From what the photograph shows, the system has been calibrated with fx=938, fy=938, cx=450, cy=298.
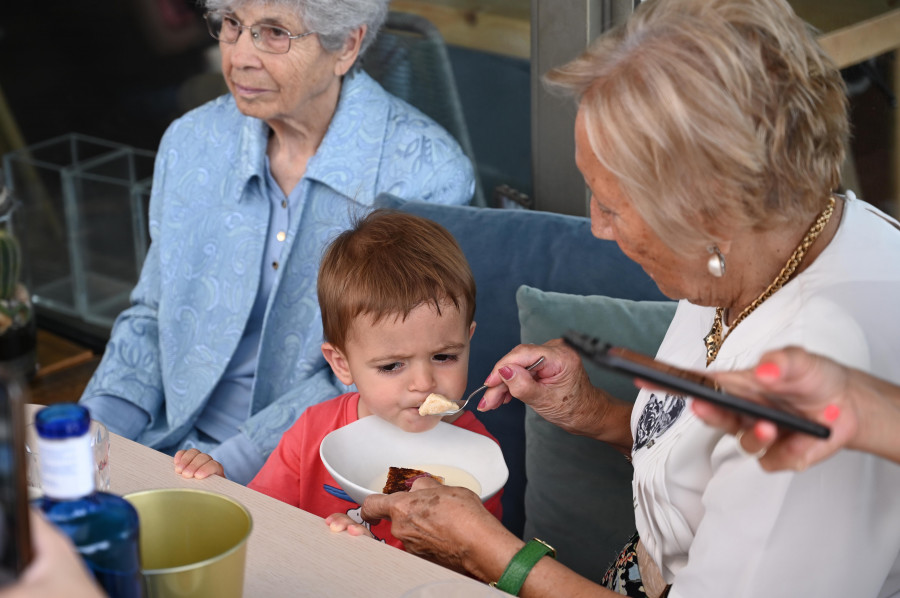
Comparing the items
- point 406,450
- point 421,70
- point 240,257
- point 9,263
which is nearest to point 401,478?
point 406,450

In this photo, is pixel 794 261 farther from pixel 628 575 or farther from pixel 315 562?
pixel 315 562


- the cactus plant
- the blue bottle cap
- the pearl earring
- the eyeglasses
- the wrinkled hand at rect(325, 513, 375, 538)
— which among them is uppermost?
the blue bottle cap

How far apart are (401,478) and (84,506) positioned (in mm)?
783

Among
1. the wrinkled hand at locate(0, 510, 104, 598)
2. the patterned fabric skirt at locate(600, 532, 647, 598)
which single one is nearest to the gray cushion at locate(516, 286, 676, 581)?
the patterned fabric skirt at locate(600, 532, 647, 598)

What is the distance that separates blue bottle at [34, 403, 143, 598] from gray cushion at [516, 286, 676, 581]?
106 centimetres

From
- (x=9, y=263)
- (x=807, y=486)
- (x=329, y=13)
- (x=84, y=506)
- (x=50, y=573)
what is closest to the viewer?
(x=50, y=573)

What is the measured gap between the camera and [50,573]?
543 millimetres

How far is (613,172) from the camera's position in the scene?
1.11m

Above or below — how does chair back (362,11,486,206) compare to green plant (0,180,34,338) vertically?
above

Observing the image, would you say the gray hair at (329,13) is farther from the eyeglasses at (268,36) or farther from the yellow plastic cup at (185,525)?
the yellow plastic cup at (185,525)

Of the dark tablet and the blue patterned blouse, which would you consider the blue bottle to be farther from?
the blue patterned blouse

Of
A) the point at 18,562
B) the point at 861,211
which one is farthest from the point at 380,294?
the point at 18,562

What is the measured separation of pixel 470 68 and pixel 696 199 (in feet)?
4.88

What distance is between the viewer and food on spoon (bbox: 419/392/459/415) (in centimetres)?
148
